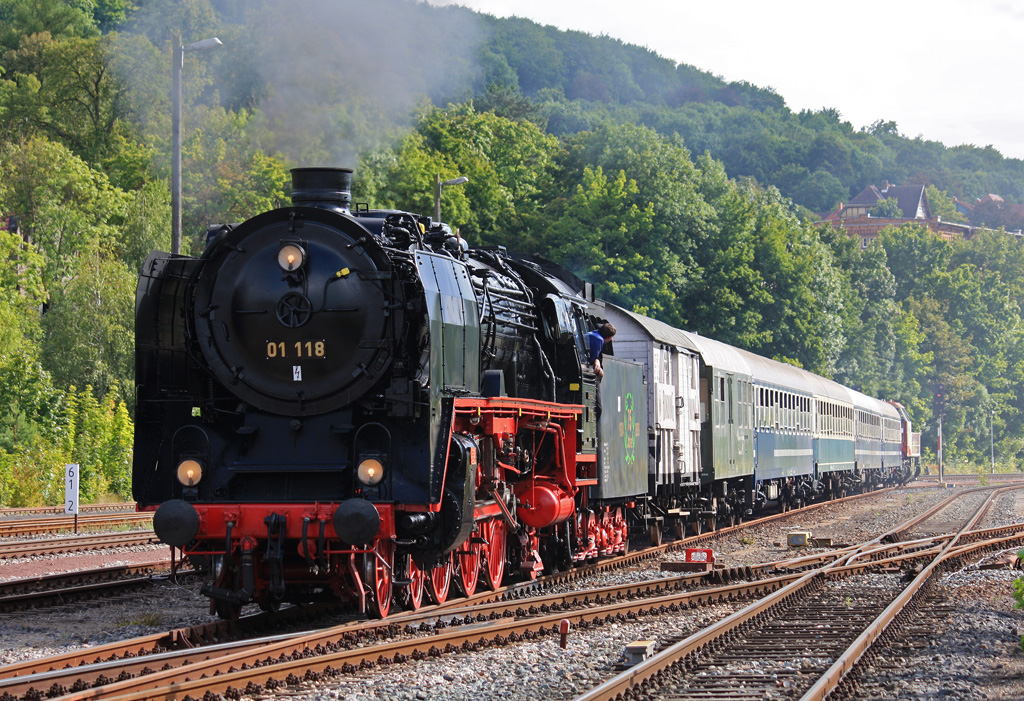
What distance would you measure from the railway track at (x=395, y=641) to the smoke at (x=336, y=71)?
5.63 metres

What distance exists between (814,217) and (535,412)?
13511 cm

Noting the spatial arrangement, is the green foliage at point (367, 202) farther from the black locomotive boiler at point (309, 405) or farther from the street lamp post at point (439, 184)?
the black locomotive boiler at point (309, 405)

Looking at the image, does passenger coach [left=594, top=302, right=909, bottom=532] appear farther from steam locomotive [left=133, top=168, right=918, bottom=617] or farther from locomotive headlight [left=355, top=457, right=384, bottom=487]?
locomotive headlight [left=355, top=457, right=384, bottom=487]

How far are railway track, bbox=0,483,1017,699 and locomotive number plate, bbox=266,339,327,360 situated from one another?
2.16 meters

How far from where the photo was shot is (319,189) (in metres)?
9.73

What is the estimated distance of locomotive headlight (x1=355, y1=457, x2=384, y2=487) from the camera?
8.81 m

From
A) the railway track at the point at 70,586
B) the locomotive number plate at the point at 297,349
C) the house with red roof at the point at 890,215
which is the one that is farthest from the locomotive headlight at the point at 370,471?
the house with red roof at the point at 890,215

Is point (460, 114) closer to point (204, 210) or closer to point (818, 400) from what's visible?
point (204, 210)

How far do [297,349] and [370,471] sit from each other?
1.17 meters

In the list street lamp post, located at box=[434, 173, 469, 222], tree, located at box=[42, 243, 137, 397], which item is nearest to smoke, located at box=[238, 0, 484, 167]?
street lamp post, located at box=[434, 173, 469, 222]

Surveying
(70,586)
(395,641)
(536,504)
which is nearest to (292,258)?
(395,641)

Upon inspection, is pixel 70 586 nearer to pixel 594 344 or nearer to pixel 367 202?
pixel 367 202

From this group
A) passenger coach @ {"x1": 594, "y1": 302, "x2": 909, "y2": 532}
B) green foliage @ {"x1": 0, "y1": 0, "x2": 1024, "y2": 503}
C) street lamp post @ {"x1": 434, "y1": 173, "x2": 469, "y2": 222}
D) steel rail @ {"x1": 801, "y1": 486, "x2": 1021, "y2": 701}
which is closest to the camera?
Answer: steel rail @ {"x1": 801, "y1": 486, "x2": 1021, "y2": 701}

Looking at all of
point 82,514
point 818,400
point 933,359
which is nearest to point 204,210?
point 82,514
